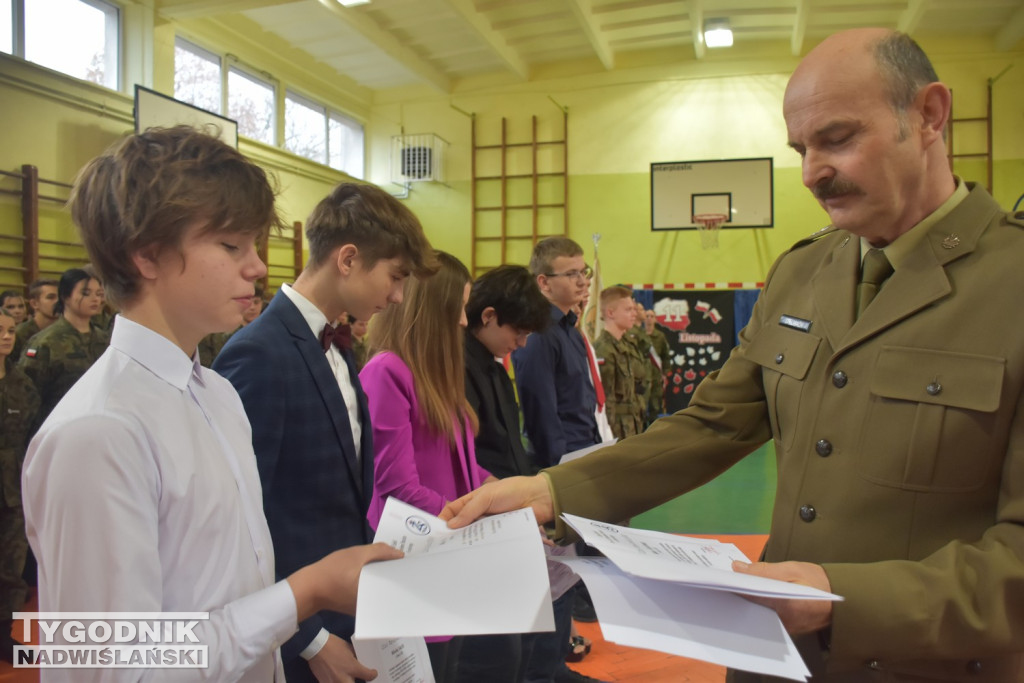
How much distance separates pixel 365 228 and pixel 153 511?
0.99 metres

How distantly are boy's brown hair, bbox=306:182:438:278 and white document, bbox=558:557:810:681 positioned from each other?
116 cm

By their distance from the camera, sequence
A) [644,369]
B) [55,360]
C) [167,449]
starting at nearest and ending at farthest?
[167,449] → [55,360] → [644,369]

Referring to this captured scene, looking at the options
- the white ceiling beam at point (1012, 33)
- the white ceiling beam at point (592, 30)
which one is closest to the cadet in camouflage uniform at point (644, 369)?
the white ceiling beam at point (592, 30)

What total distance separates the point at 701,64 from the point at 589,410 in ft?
31.6

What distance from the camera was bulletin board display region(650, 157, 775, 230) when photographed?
1134 cm

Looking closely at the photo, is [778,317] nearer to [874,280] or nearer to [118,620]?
[874,280]

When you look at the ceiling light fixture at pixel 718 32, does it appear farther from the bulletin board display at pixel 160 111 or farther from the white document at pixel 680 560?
the white document at pixel 680 560

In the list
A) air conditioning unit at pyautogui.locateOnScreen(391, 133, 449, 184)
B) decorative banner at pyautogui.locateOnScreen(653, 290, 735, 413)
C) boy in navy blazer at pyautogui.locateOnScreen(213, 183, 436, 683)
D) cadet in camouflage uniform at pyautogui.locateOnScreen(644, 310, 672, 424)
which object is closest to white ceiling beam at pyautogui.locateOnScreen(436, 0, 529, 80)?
air conditioning unit at pyautogui.locateOnScreen(391, 133, 449, 184)

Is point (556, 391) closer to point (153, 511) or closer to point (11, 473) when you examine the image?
point (153, 511)

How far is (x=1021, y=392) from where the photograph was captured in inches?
41.4

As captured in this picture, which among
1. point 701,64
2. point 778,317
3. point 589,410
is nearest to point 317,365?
point 778,317

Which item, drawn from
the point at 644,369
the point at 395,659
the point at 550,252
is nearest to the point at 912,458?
the point at 395,659

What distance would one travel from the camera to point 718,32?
408 inches

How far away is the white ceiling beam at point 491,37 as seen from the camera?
969 cm
